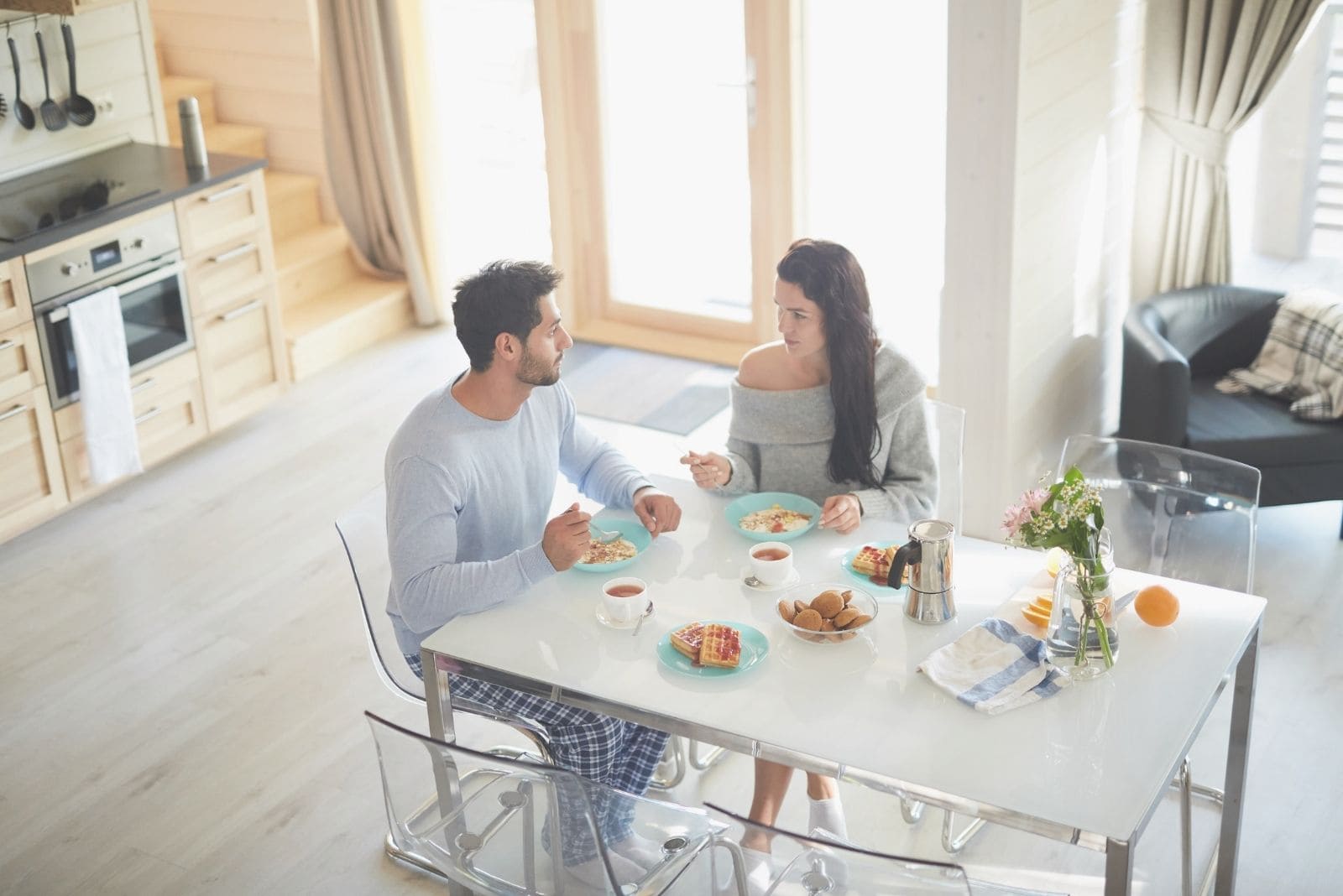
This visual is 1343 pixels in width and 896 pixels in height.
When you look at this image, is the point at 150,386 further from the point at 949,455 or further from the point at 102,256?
the point at 949,455

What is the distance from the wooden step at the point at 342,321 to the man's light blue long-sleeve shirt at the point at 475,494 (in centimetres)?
281

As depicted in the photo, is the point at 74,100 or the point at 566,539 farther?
the point at 74,100

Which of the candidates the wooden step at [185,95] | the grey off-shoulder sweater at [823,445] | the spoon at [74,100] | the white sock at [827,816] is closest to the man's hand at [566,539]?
the grey off-shoulder sweater at [823,445]

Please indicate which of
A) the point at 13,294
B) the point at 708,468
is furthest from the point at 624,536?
the point at 13,294

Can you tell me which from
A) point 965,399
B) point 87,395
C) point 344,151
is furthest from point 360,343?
point 965,399

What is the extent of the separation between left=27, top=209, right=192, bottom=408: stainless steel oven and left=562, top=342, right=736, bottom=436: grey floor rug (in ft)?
4.77

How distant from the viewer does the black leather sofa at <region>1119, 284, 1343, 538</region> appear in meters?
4.10

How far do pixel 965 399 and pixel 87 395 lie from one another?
267 cm

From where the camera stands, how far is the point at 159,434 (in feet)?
16.1

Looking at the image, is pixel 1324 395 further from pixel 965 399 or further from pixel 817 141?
pixel 817 141

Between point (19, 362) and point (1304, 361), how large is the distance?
3.79 metres

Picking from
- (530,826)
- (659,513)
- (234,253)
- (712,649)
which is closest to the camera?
(530,826)

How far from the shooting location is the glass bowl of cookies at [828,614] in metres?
2.57

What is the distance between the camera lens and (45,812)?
341 cm
